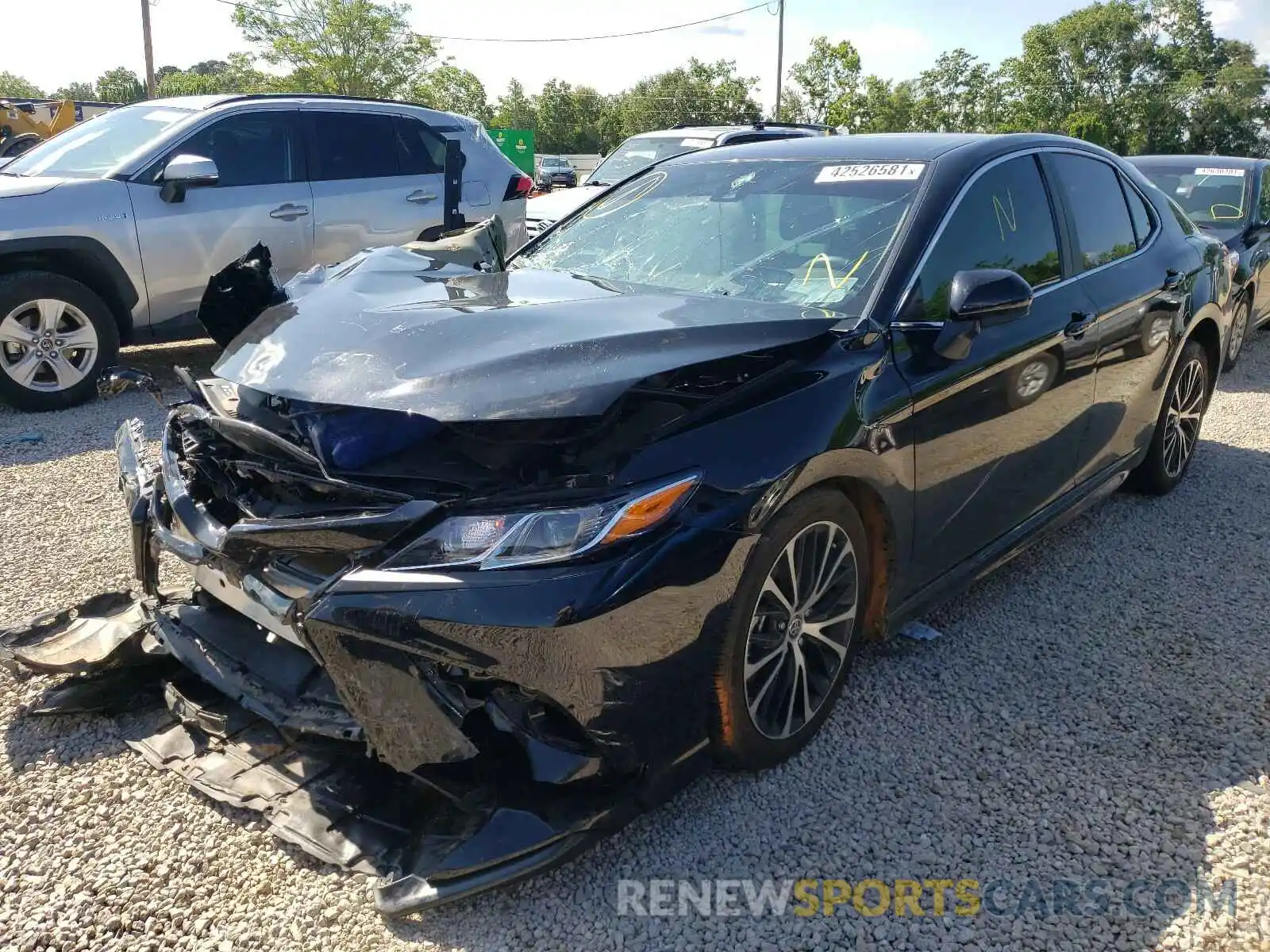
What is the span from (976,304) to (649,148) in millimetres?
9775

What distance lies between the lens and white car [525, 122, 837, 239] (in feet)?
34.0

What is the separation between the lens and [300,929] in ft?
7.16

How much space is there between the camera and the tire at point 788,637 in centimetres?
240

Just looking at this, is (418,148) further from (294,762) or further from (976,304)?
(294,762)

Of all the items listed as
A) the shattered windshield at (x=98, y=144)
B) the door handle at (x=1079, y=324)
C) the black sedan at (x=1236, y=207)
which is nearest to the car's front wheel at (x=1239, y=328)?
the black sedan at (x=1236, y=207)

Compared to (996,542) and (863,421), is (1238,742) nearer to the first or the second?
(996,542)

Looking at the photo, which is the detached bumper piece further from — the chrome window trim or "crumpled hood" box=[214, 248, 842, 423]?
the chrome window trim

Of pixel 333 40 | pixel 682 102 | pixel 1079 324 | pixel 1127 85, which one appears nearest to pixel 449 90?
pixel 333 40

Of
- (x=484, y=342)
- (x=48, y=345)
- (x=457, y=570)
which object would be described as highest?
(x=484, y=342)

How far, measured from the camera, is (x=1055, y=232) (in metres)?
3.70

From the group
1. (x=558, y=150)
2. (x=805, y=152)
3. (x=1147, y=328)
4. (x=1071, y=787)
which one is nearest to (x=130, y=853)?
(x=1071, y=787)

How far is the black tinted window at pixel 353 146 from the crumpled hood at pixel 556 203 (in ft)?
6.92

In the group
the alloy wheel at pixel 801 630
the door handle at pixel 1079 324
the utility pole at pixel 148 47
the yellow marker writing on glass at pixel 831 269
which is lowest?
the alloy wheel at pixel 801 630

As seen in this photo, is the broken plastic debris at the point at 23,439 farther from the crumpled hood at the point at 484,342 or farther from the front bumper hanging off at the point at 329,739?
the crumpled hood at the point at 484,342
